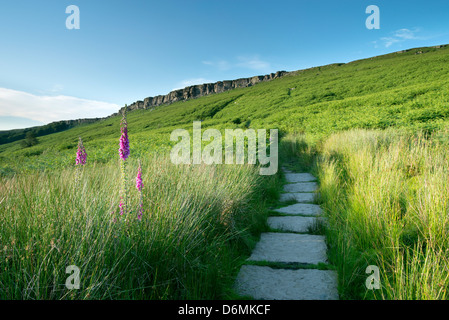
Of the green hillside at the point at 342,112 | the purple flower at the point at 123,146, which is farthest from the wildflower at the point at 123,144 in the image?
the green hillside at the point at 342,112

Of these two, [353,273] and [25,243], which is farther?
[353,273]

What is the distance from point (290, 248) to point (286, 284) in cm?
87

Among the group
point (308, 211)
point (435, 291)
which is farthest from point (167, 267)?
point (308, 211)

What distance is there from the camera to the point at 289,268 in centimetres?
265

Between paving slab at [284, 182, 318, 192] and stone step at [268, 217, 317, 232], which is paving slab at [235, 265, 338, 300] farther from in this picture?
paving slab at [284, 182, 318, 192]

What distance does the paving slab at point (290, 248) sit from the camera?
9.43 ft

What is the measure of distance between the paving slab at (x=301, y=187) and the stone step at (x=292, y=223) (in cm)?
213

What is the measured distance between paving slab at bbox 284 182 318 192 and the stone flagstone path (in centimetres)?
171

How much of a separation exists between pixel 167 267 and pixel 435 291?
2043mm

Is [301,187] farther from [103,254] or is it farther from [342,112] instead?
[342,112]

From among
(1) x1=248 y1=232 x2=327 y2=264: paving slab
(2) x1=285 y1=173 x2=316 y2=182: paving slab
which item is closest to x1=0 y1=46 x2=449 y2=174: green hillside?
(2) x1=285 y1=173 x2=316 y2=182: paving slab

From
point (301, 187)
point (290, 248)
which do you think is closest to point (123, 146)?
point (290, 248)
